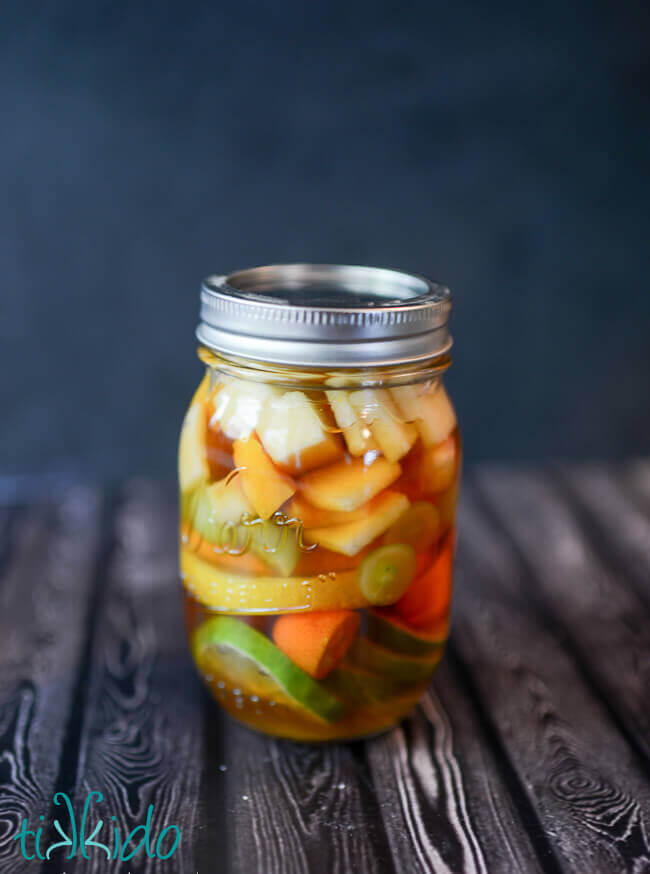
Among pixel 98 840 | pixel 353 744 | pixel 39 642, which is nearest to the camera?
pixel 98 840

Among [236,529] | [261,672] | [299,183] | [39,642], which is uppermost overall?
[299,183]

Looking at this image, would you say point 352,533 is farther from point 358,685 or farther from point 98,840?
point 98,840

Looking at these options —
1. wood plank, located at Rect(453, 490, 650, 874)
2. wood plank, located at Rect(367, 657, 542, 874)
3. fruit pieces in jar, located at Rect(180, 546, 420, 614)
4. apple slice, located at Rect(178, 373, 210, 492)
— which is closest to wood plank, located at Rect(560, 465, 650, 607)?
wood plank, located at Rect(453, 490, 650, 874)

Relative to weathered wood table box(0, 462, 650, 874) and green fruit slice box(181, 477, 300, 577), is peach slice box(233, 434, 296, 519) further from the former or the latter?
weathered wood table box(0, 462, 650, 874)

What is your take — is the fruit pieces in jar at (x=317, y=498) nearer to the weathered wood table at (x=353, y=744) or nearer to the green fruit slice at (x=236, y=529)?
the green fruit slice at (x=236, y=529)

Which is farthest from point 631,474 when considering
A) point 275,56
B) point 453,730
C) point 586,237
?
point 275,56

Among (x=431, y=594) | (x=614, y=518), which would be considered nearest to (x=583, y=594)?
(x=614, y=518)

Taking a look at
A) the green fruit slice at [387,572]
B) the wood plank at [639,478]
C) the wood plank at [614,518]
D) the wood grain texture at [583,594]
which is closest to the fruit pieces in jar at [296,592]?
the green fruit slice at [387,572]
